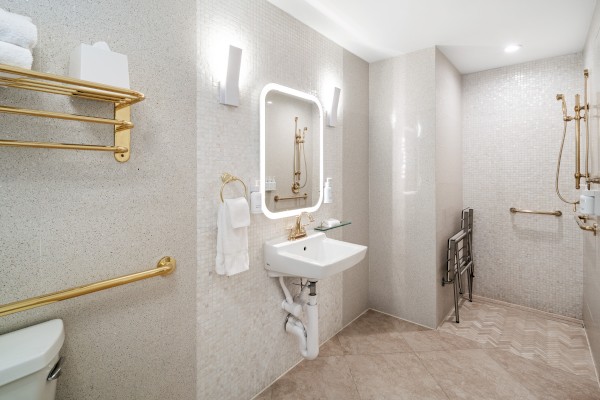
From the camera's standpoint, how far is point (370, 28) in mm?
2375

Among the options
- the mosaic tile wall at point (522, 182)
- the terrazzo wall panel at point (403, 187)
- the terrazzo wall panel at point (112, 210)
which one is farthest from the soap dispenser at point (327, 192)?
the mosaic tile wall at point (522, 182)

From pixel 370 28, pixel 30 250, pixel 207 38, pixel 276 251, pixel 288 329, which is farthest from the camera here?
pixel 370 28

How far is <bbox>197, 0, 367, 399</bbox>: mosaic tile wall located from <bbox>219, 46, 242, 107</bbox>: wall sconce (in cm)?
4

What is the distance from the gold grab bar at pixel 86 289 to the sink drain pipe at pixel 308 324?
822 millimetres

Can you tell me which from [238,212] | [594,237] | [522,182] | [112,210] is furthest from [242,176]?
[522,182]

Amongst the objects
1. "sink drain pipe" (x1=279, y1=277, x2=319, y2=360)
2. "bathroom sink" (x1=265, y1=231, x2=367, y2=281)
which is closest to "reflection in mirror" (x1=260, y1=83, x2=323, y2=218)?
"bathroom sink" (x1=265, y1=231, x2=367, y2=281)

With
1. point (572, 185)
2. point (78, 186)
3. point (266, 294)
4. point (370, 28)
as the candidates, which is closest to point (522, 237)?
point (572, 185)

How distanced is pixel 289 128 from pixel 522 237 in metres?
2.76

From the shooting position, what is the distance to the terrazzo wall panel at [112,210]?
1.05 m

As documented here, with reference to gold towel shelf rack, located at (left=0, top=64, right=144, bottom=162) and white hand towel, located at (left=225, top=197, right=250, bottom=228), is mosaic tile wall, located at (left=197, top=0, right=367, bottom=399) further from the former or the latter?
gold towel shelf rack, located at (left=0, top=64, right=144, bottom=162)

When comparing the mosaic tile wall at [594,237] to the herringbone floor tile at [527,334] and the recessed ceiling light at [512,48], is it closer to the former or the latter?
the herringbone floor tile at [527,334]

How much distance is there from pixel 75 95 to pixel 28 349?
859mm

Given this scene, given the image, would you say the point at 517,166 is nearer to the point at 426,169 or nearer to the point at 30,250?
the point at 426,169

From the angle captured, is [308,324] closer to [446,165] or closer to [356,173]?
[356,173]
